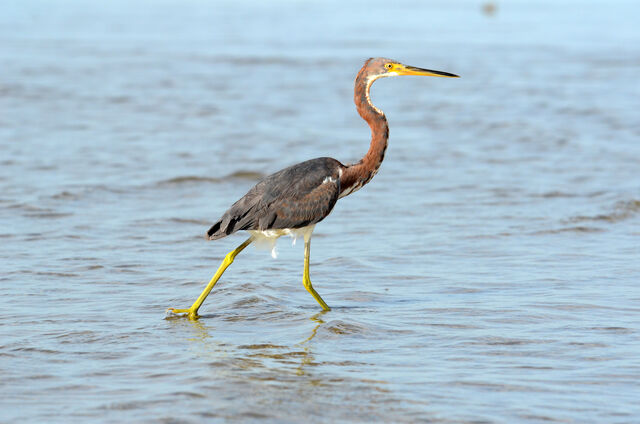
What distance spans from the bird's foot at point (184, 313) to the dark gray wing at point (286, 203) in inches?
23.6

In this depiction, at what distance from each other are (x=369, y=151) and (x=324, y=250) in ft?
6.68

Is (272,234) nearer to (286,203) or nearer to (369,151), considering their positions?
(286,203)

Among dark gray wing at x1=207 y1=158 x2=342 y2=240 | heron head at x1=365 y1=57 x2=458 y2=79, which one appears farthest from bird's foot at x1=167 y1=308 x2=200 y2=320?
heron head at x1=365 y1=57 x2=458 y2=79

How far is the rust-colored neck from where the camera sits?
26.9 ft

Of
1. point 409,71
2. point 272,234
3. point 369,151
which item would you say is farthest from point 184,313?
point 409,71

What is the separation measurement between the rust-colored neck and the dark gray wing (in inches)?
7.1

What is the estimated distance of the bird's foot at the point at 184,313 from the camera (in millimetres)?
7734

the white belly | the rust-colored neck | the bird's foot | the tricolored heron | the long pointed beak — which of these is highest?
the long pointed beak

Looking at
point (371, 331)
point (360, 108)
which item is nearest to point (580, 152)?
point (360, 108)

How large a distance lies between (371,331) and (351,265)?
2.19 metres

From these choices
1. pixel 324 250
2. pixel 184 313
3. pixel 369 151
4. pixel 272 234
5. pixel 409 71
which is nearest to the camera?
pixel 184 313

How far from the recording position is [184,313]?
7797 millimetres

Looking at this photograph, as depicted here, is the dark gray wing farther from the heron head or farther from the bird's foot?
the heron head

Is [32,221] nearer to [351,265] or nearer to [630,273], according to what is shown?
[351,265]
